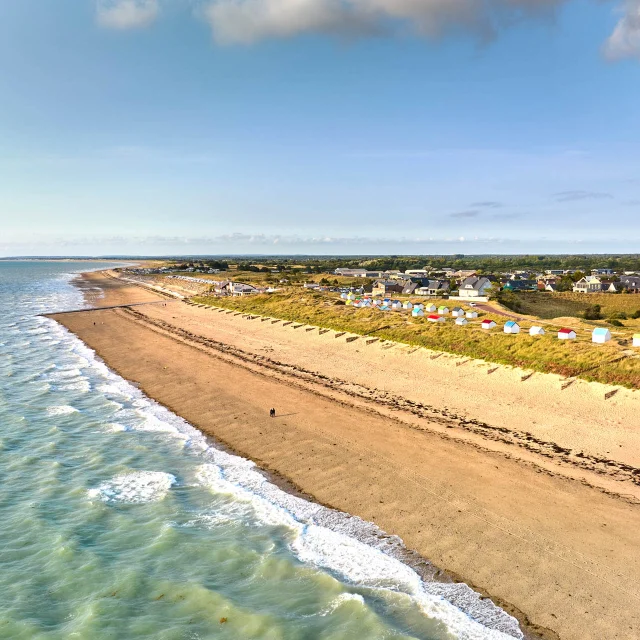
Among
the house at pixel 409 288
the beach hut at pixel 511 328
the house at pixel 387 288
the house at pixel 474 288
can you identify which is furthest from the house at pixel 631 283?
the beach hut at pixel 511 328

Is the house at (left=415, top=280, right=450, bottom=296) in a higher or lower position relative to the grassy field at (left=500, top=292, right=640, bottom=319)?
higher

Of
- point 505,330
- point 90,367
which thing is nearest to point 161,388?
point 90,367

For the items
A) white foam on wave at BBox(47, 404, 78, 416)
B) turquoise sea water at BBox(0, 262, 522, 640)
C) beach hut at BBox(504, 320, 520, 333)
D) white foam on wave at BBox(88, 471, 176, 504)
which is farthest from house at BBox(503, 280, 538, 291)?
white foam on wave at BBox(88, 471, 176, 504)

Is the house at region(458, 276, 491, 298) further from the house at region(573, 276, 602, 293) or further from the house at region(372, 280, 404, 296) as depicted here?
the house at region(573, 276, 602, 293)

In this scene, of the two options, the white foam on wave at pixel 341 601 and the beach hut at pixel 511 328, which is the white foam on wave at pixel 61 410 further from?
the beach hut at pixel 511 328

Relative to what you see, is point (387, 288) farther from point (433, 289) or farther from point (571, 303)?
point (571, 303)
